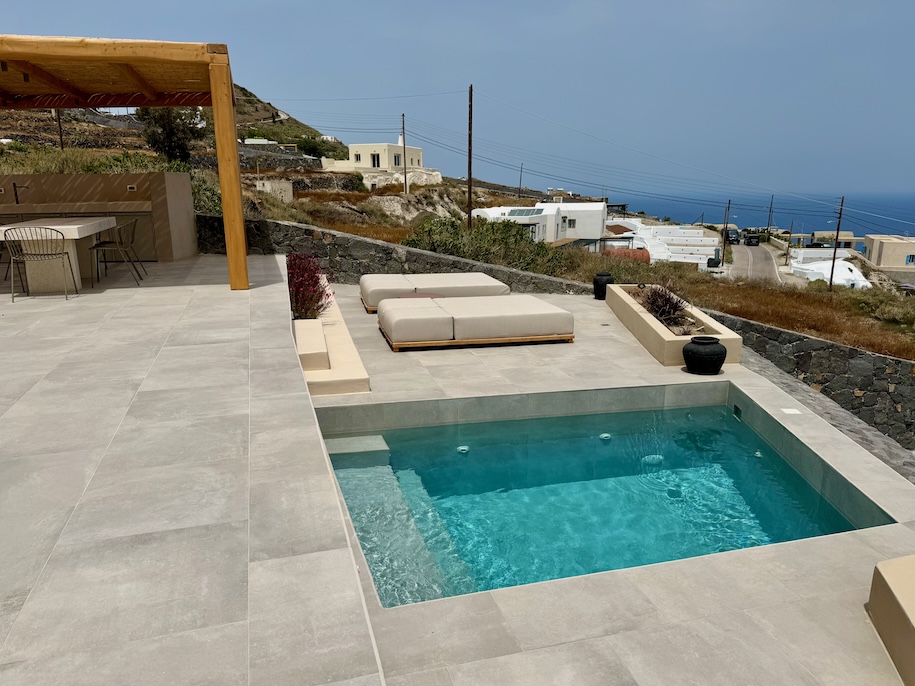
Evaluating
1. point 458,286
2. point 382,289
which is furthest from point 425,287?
point 382,289

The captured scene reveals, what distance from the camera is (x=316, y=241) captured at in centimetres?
1241

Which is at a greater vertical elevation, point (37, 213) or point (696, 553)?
point (37, 213)

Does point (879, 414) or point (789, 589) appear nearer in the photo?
point (789, 589)

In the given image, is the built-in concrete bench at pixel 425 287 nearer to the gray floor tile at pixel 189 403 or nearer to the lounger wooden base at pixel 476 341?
the lounger wooden base at pixel 476 341

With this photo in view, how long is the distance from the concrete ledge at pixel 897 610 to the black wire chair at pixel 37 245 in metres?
7.76

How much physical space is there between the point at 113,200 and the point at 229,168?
387cm

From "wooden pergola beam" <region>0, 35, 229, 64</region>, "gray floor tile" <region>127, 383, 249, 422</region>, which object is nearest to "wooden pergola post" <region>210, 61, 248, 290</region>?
"wooden pergola beam" <region>0, 35, 229, 64</region>

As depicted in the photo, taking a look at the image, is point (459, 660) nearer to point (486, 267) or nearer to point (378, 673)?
point (378, 673)

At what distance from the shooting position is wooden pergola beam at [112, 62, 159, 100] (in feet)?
26.4

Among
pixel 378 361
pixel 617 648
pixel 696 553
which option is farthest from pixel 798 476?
pixel 378 361

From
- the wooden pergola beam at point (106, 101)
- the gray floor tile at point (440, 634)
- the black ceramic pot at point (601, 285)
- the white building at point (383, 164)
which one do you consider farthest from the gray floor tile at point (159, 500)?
the white building at point (383, 164)

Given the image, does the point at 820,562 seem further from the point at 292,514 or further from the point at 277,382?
the point at 277,382

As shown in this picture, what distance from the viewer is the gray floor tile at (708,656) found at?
2.55 m

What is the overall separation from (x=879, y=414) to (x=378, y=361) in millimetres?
8701
